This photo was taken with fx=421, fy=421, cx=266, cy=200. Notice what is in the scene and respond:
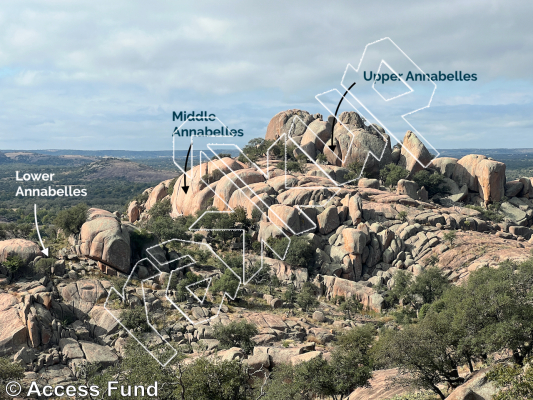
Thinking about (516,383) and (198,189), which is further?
(198,189)

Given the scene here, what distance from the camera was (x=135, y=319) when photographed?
40656 mm

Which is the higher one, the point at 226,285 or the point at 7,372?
the point at 7,372

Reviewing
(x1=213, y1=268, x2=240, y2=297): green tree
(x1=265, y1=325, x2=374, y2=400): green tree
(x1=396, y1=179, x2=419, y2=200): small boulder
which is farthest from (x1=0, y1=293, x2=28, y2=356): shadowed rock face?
(x1=396, y1=179, x2=419, y2=200): small boulder

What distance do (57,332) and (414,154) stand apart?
77.0 m

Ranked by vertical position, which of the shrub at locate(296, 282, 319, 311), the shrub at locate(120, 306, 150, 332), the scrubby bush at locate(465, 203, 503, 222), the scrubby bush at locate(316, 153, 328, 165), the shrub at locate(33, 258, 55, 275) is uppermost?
the scrubby bush at locate(316, 153, 328, 165)

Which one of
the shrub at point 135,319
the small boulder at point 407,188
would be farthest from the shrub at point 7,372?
the small boulder at point 407,188

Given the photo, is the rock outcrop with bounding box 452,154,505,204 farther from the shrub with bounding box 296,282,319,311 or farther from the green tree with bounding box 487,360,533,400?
the green tree with bounding box 487,360,533,400

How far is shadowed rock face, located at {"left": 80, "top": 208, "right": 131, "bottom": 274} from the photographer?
161 ft

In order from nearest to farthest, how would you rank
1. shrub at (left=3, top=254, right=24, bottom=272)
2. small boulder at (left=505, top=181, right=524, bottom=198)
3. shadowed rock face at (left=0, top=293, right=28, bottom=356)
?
shadowed rock face at (left=0, top=293, right=28, bottom=356) < shrub at (left=3, top=254, right=24, bottom=272) < small boulder at (left=505, top=181, right=524, bottom=198)

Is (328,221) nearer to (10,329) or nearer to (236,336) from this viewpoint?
(236,336)

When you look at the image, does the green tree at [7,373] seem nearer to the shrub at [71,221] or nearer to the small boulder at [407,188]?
the shrub at [71,221]

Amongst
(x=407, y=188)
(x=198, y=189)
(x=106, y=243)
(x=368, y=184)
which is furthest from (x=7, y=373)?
(x=407, y=188)

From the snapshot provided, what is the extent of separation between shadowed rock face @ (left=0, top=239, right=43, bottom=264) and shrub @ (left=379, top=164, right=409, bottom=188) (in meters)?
61.8

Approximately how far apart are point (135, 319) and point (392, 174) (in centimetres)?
5932
